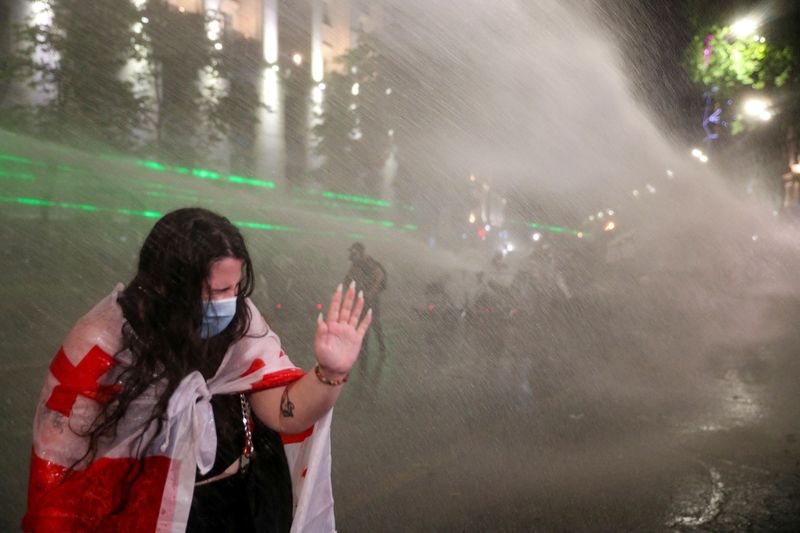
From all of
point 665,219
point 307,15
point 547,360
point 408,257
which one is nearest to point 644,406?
point 547,360

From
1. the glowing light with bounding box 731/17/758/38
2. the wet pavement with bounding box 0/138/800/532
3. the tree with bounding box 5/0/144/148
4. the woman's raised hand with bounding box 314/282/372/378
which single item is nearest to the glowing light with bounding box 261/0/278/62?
the tree with bounding box 5/0/144/148

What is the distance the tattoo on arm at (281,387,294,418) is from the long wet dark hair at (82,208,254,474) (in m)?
0.26

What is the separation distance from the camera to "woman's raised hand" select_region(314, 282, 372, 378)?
1.90m

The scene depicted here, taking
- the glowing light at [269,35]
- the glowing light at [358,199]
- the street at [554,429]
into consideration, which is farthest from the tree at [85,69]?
the glowing light at [358,199]

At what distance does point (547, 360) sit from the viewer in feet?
30.8

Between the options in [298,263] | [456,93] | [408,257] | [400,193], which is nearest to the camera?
[298,263]

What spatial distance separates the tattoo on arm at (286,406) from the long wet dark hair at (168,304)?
0.26 metres

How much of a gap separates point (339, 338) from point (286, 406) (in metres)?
0.26

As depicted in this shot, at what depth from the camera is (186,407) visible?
1807mm

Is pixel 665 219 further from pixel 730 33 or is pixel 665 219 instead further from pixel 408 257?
pixel 730 33

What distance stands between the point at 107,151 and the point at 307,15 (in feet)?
52.0

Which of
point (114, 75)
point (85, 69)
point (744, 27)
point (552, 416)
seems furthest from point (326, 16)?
point (552, 416)

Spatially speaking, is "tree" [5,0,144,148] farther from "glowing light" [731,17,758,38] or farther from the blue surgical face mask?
the blue surgical face mask

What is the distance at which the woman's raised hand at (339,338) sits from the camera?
1.90m
